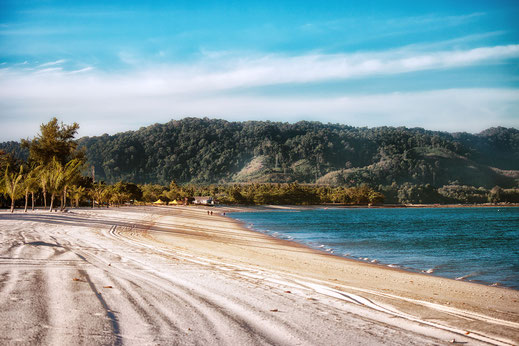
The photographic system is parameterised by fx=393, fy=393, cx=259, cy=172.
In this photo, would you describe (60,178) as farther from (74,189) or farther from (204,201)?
(204,201)

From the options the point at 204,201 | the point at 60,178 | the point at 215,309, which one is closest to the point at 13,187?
the point at 60,178

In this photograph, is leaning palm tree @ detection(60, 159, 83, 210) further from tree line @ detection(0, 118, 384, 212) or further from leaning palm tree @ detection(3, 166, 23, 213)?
leaning palm tree @ detection(3, 166, 23, 213)

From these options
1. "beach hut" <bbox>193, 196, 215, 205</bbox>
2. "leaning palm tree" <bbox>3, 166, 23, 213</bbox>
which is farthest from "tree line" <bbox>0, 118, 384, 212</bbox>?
"beach hut" <bbox>193, 196, 215, 205</bbox>

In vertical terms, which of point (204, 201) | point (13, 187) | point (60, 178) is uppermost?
point (60, 178)

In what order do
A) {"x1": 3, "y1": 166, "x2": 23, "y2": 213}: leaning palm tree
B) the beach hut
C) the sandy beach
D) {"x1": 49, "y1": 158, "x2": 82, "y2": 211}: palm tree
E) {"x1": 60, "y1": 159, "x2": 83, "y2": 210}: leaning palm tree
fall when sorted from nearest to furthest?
the sandy beach → {"x1": 3, "y1": 166, "x2": 23, "y2": 213}: leaning palm tree → {"x1": 49, "y1": 158, "x2": 82, "y2": 211}: palm tree → {"x1": 60, "y1": 159, "x2": 83, "y2": 210}: leaning palm tree → the beach hut

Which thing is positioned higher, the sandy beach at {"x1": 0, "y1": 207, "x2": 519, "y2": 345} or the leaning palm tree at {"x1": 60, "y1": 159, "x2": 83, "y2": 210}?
the leaning palm tree at {"x1": 60, "y1": 159, "x2": 83, "y2": 210}

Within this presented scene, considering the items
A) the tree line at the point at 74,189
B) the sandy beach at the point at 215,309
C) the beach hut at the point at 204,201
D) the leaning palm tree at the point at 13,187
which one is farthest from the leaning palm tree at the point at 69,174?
the beach hut at the point at 204,201

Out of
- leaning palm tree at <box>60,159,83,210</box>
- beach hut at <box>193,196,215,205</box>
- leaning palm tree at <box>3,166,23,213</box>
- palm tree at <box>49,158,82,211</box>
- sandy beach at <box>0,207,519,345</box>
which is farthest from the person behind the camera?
beach hut at <box>193,196,215,205</box>

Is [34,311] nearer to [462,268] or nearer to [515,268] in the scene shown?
[462,268]

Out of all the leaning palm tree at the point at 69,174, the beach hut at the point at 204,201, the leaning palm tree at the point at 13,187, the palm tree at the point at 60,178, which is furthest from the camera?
the beach hut at the point at 204,201

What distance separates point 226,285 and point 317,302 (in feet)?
6.28

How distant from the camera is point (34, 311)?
4.99m

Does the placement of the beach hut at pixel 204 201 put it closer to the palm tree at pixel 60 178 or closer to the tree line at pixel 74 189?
the tree line at pixel 74 189

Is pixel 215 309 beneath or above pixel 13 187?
beneath
